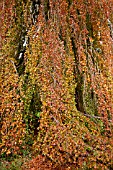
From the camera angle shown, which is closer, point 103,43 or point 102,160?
point 102,160

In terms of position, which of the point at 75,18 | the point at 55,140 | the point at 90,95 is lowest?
the point at 55,140

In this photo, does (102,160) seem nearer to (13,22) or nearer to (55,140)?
(55,140)

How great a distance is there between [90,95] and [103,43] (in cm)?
50

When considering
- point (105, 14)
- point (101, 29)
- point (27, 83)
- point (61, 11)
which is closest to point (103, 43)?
point (101, 29)

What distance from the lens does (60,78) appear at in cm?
202

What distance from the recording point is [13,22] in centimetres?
237

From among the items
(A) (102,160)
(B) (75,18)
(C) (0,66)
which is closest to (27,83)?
(C) (0,66)

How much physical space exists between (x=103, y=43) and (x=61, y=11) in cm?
49

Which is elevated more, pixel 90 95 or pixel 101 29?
pixel 101 29

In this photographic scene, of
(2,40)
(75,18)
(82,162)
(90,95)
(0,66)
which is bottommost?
(82,162)

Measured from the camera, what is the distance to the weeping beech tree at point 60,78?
1.93m

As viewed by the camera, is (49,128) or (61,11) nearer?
(49,128)

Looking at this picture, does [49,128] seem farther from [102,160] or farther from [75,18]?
[75,18]

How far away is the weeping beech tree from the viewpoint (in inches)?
76.1
